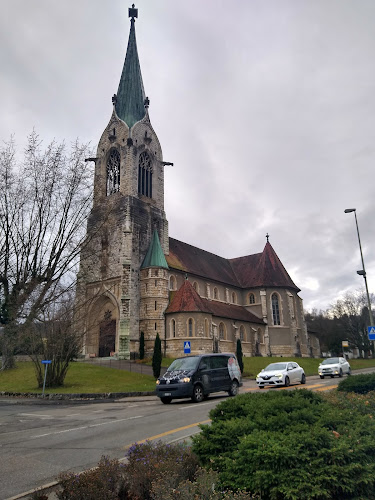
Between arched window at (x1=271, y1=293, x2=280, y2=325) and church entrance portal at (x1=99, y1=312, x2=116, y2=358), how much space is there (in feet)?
68.0

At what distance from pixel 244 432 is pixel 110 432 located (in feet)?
19.0

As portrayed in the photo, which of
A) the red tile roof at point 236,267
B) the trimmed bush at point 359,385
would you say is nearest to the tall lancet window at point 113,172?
the red tile roof at point 236,267

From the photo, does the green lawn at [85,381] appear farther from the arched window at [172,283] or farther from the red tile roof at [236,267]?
the red tile roof at [236,267]

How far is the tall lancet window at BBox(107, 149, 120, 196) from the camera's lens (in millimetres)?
43219

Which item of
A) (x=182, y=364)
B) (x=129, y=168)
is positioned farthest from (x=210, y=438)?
(x=129, y=168)

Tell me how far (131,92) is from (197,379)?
134 ft

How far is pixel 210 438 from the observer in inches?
193

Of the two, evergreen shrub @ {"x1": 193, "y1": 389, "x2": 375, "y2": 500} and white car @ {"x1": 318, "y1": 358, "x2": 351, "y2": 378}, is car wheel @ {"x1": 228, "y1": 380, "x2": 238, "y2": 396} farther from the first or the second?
evergreen shrub @ {"x1": 193, "y1": 389, "x2": 375, "y2": 500}

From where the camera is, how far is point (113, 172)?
43781 millimetres

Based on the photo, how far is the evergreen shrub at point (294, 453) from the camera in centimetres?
362

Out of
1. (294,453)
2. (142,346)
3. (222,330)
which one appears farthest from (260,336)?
(294,453)

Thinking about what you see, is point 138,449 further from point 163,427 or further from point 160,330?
point 160,330

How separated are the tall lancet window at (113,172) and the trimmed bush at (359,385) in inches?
1387

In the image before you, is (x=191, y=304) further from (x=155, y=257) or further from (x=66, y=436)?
(x=66, y=436)
